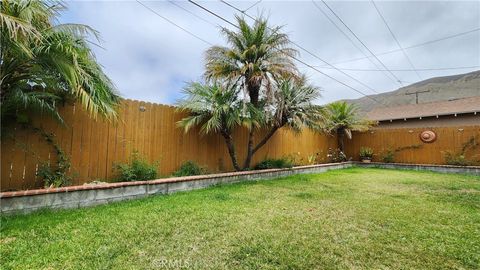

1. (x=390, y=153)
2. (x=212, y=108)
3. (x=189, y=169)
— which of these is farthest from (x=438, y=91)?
(x=189, y=169)

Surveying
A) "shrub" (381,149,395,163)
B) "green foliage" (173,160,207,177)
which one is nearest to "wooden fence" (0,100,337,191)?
"green foliage" (173,160,207,177)

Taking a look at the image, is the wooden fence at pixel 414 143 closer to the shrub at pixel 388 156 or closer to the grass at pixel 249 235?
the shrub at pixel 388 156

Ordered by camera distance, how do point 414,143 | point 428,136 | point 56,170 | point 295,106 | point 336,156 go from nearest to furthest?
point 56,170, point 295,106, point 428,136, point 414,143, point 336,156

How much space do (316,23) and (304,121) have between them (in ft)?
17.2

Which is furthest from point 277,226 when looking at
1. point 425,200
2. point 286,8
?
point 286,8

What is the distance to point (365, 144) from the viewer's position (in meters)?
12.9

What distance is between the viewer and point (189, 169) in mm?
6094

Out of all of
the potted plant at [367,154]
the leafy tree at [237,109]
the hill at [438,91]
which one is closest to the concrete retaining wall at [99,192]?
the leafy tree at [237,109]

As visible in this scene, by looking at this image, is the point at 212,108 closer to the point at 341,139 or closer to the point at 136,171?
the point at 136,171

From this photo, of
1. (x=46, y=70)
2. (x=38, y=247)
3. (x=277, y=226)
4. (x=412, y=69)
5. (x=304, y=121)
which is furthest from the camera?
(x=412, y=69)

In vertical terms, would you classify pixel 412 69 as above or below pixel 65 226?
above

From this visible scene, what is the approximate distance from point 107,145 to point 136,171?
2.56 ft

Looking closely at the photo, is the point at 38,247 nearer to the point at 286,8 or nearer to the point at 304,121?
the point at 304,121

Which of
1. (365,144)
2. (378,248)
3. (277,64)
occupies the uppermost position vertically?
(277,64)
